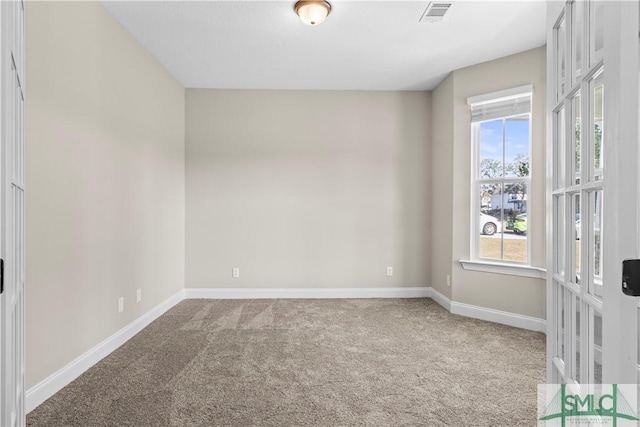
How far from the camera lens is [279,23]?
2.78 meters

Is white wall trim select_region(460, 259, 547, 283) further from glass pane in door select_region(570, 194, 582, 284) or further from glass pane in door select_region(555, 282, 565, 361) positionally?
glass pane in door select_region(570, 194, 582, 284)

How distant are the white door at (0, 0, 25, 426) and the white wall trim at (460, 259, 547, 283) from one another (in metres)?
3.67

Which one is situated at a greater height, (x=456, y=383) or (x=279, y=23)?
(x=279, y=23)

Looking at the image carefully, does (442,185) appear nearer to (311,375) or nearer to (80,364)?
(311,375)

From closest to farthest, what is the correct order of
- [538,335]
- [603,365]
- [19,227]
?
[603,365] < [19,227] < [538,335]

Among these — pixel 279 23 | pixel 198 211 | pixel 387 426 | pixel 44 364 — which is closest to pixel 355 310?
pixel 387 426

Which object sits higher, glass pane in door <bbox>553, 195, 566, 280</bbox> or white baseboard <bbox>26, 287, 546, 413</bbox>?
glass pane in door <bbox>553, 195, 566, 280</bbox>

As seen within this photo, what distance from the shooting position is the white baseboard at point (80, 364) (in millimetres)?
1944

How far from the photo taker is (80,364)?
7.54 feet

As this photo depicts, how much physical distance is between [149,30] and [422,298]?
423 cm

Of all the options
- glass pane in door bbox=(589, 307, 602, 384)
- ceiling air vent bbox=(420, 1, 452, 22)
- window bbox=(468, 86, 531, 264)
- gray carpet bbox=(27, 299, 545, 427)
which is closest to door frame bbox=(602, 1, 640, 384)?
glass pane in door bbox=(589, 307, 602, 384)


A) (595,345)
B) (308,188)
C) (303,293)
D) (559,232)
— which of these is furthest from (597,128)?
(303,293)

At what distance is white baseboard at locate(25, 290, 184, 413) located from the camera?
1.94 m

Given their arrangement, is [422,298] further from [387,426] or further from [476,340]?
[387,426]
